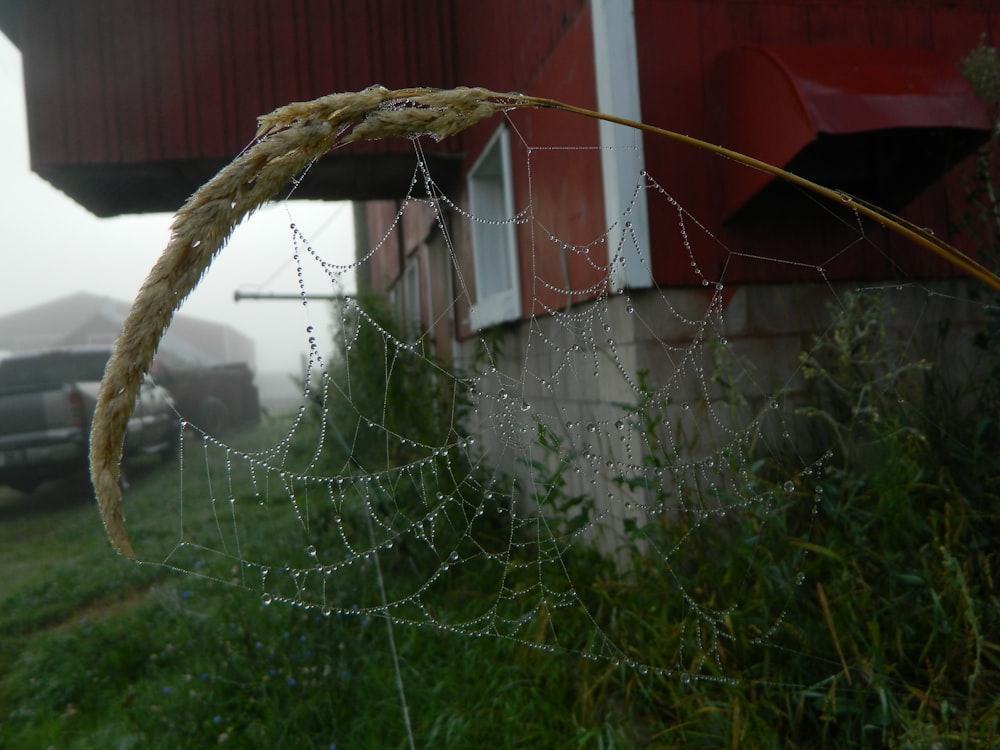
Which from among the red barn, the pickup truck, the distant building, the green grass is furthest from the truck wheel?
the green grass

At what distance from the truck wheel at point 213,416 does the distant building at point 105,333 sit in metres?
0.59

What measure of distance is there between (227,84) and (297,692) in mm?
4300

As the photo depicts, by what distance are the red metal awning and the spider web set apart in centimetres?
20

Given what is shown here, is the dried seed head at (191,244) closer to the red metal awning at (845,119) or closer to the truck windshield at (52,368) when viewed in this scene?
the red metal awning at (845,119)

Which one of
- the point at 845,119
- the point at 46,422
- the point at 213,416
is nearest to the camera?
the point at 845,119

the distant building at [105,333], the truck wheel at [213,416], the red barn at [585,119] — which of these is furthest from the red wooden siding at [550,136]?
the truck wheel at [213,416]

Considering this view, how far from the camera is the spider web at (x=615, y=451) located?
213 centimetres

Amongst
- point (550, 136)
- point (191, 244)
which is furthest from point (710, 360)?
point (191, 244)

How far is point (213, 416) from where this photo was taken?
10500 mm

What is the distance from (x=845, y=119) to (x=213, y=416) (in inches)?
384

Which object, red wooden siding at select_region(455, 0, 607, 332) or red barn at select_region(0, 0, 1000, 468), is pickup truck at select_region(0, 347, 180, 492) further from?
red wooden siding at select_region(455, 0, 607, 332)

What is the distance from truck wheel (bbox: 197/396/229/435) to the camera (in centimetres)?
1005

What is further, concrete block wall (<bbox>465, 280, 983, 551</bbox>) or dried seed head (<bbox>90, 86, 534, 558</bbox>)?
concrete block wall (<bbox>465, 280, 983, 551</bbox>)

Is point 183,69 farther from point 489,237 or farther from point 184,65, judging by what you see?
point 489,237
